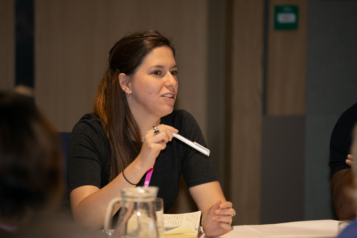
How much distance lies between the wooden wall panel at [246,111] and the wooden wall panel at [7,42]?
162cm

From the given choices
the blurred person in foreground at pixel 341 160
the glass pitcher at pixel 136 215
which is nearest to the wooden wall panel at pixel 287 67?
the blurred person in foreground at pixel 341 160

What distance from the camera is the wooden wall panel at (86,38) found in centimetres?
258

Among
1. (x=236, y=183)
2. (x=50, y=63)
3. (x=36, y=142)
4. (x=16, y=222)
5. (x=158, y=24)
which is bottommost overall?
(x=236, y=183)

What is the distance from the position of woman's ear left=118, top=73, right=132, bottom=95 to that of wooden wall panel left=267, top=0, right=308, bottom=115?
3.83ft

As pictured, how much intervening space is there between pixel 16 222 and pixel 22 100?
0.75ft

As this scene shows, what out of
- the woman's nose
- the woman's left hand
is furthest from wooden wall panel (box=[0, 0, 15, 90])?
the woman's left hand

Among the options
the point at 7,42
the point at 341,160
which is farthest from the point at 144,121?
the point at 7,42

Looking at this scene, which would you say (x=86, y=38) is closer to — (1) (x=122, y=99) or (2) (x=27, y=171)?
(1) (x=122, y=99)

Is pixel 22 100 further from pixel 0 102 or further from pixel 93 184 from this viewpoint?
pixel 93 184

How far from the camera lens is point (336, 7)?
2.33 m

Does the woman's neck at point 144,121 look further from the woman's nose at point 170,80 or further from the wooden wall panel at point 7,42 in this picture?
the wooden wall panel at point 7,42

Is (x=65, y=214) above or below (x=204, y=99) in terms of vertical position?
below

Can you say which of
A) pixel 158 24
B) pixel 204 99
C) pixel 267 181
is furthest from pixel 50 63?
pixel 267 181

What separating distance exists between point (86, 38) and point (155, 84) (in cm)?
138
